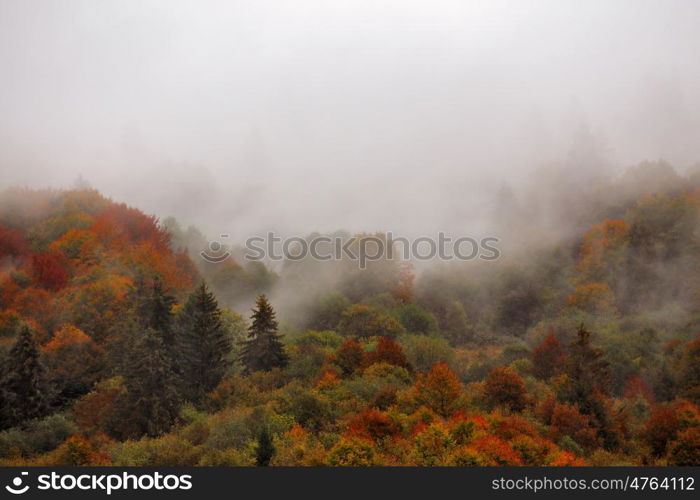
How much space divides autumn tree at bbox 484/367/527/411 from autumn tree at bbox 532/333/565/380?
1329cm

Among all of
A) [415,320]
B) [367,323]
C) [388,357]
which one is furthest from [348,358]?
[415,320]

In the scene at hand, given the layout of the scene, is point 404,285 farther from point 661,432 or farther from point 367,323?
point 661,432

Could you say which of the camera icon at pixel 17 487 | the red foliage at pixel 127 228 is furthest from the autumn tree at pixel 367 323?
the camera icon at pixel 17 487

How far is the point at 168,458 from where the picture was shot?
4047 cm

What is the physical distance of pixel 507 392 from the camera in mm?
51719

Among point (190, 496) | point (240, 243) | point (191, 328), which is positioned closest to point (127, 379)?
point (191, 328)

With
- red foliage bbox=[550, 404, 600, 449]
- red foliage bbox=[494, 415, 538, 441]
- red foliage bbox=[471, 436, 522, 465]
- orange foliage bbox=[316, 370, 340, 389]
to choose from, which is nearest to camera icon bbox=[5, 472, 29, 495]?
red foliage bbox=[471, 436, 522, 465]

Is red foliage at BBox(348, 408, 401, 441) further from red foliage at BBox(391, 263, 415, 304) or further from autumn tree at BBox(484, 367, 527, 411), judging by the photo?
red foliage at BBox(391, 263, 415, 304)

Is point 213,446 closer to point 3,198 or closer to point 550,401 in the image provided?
point 550,401

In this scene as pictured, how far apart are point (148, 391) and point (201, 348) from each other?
8.86m

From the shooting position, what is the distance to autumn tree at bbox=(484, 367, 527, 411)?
5156 centimetres

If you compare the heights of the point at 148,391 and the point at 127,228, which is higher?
the point at 127,228

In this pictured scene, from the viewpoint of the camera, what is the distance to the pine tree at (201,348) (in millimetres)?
61312

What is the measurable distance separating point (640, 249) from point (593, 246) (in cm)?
862
